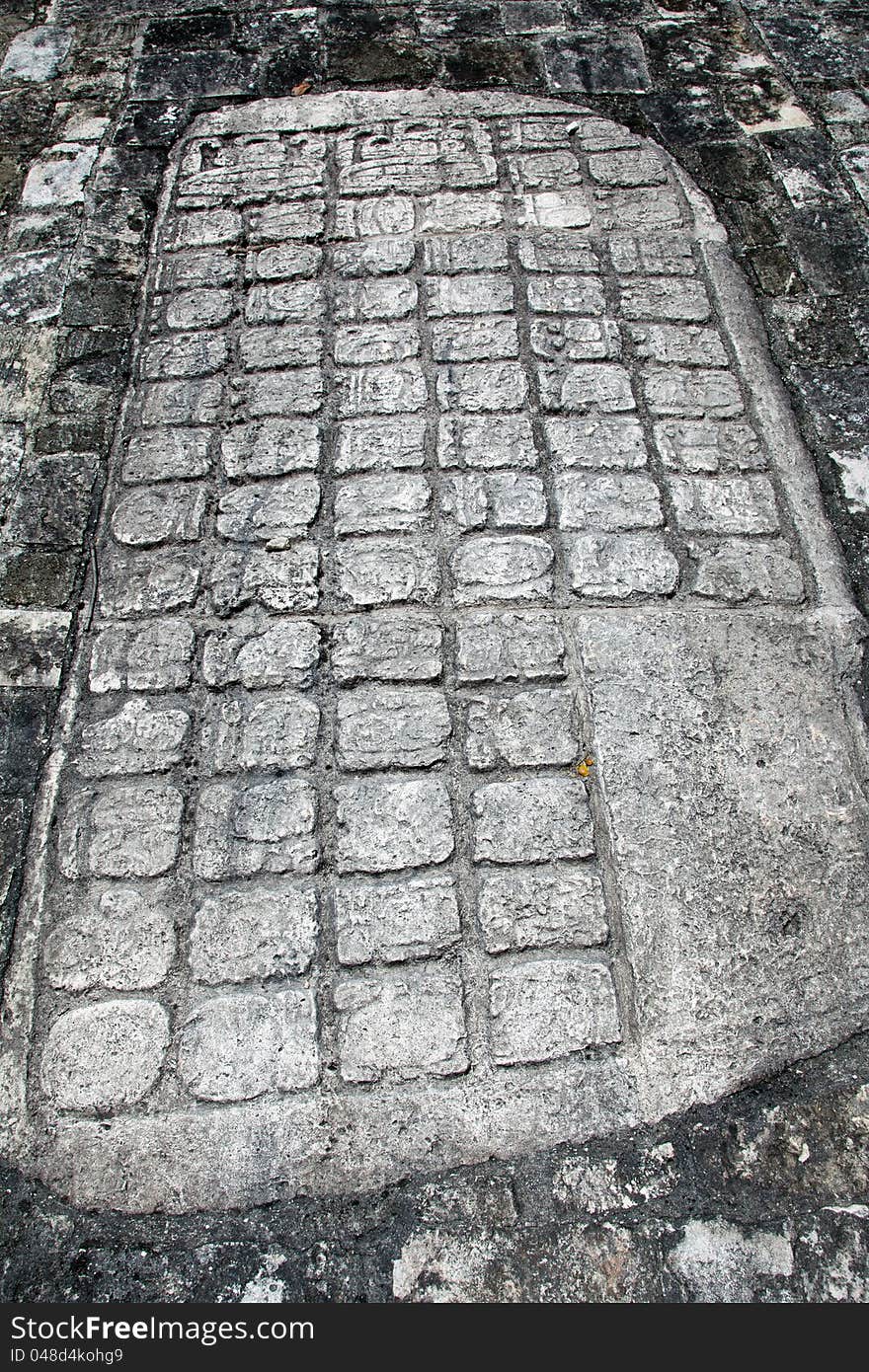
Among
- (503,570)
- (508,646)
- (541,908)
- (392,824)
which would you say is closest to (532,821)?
(541,908)

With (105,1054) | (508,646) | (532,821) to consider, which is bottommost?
(105,1054)

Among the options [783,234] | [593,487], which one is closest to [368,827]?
[593,487]

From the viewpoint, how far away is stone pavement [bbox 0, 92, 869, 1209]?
1.96 meters

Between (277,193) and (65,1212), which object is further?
(277,193)

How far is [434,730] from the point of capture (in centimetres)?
230

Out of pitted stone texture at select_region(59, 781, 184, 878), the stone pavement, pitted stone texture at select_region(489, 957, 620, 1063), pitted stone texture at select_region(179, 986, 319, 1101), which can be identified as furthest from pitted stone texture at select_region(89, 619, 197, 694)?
pitted stone texture at select_region(489, 957, 620, 1063)

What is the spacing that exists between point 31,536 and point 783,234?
2496 mm

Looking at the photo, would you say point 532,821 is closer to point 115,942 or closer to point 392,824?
point 392,824

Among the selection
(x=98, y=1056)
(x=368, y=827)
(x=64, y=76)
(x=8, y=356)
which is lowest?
(x=98, y=1056)

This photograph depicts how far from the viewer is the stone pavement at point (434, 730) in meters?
1.96

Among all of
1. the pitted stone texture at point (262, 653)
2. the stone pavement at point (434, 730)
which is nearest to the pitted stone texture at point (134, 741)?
the stone pavement at point (434, 730)

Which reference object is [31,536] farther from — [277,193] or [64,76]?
[64,76]

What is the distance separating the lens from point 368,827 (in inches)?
86.0

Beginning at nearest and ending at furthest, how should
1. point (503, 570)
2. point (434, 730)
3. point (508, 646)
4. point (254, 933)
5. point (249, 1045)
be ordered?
point (249, 1045) < point (254, 933) < point (434, 730) < point (508, 646) < point (503, 570)
